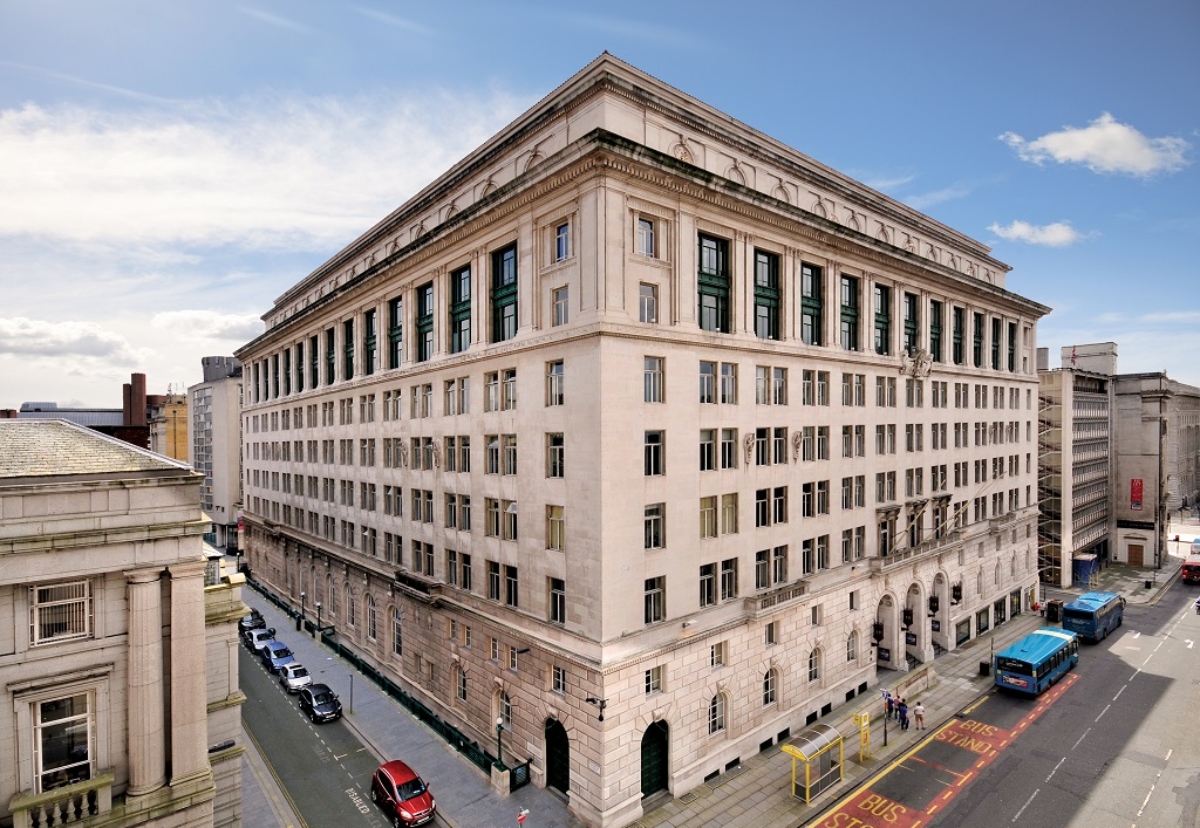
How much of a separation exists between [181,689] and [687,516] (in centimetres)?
2106

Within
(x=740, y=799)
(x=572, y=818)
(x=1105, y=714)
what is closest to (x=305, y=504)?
(x=572, y=818)

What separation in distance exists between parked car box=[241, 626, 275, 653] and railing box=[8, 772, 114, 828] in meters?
33.7

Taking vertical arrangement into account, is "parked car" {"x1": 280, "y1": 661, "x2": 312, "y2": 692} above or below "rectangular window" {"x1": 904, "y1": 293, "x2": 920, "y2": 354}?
below

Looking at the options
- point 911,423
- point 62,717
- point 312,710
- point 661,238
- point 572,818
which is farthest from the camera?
point 911,423

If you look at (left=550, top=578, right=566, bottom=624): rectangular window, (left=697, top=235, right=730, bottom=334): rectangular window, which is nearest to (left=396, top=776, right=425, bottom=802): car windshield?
(left=550, top=578, right=566, bottom=624): rectangular window

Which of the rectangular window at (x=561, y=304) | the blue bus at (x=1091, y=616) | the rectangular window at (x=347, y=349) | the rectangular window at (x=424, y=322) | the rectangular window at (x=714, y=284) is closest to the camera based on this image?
the rectangular window at (x=561, y=304)

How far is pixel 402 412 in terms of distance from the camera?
146 feet

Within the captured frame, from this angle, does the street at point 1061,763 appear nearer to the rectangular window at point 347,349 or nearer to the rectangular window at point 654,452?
the rectangular window at point 654,452

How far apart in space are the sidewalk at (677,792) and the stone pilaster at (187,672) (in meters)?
11.5

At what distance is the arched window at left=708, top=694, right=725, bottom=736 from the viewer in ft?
107

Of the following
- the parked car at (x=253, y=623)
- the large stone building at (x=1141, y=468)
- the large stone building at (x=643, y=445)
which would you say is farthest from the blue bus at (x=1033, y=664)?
the parked car at (x=253, y=623)

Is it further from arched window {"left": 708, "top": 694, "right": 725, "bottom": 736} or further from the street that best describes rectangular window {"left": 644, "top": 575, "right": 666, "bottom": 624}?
the street

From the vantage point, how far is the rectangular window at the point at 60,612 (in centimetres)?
1795

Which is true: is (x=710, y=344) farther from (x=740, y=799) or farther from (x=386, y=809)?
(x=386, y=809)
